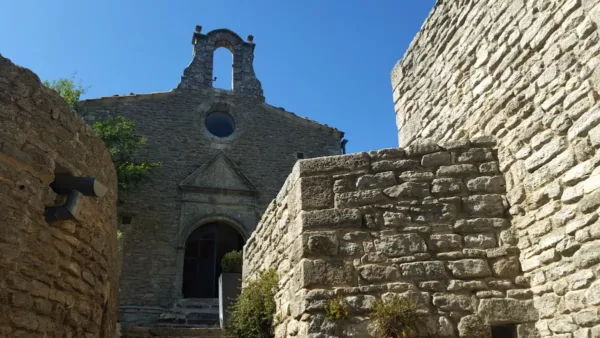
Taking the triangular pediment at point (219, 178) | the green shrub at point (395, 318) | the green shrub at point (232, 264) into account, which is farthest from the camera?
the triangular pediment at point (219, 178)

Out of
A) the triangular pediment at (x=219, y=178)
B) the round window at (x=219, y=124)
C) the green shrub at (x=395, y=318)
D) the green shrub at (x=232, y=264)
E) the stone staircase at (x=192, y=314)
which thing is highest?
the round window at (x=219, y=124)

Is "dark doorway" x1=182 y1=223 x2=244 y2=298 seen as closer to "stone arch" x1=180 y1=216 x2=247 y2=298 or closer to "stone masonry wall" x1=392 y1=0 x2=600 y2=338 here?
"stone arch" x1=180 y1=216 x2=247 y2=298

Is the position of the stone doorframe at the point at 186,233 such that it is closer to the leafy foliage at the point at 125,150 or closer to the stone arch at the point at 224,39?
the leafy foliage at the point at 125,150

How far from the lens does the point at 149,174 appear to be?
1374 cm

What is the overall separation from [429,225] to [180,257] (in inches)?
381

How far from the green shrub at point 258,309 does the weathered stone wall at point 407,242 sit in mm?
472

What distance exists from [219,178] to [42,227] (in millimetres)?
10297

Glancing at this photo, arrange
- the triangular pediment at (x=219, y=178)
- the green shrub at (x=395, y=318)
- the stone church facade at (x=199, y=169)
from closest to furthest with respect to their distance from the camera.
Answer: the green shrub at (x=395, y=318)
the stone church facade at (x=199, y=169)
the triangular pediment at (x=219, y=178)

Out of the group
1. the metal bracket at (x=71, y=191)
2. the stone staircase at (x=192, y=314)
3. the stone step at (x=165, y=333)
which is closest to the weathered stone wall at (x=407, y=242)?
the metal bracket at (x=71, y=191)

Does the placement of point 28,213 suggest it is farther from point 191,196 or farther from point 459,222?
point 191,196

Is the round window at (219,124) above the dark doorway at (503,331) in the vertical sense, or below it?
above

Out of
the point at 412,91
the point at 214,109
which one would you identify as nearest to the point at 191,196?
the point at 214,109

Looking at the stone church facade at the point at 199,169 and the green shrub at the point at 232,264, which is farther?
the stone church facade at the point at 199,169

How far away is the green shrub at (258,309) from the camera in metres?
5.25
